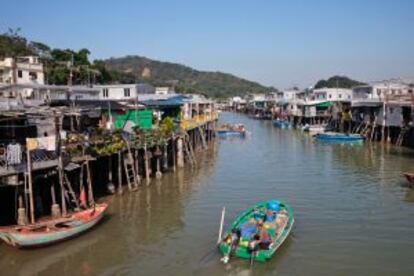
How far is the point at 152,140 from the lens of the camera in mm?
A: 33438

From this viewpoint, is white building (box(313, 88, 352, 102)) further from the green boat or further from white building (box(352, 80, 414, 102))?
the green boat

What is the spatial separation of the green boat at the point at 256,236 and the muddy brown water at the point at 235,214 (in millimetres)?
467

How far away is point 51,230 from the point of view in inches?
769

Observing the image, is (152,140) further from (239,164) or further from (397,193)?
(397,193)

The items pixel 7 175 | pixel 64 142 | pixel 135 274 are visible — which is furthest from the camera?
pixel 64 142

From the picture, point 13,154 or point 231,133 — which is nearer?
point 13,154

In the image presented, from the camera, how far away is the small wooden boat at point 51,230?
18.5m

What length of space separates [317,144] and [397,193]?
1137 inches

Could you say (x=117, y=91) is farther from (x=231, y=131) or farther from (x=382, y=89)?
(x=382, y=89)

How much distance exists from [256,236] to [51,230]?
8579mm

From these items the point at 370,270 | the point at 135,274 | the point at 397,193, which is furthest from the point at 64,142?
the point at 397,193

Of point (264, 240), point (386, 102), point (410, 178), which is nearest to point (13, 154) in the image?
point (264, 240)

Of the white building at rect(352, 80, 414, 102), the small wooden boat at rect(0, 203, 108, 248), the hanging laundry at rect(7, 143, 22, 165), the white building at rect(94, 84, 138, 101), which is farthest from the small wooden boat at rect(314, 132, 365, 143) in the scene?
the hanging laundry at rect(7, 143, 22, 165)

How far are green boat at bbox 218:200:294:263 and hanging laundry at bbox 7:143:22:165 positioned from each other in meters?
9.65
